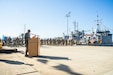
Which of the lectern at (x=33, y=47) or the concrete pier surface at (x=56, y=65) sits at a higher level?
the lectern at (x=33, y=47)

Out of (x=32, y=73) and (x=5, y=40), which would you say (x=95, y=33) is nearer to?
(x=5, y=40)

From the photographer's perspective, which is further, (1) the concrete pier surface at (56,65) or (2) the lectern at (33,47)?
(2) the lectern at (33,47)

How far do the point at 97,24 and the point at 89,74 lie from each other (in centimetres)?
7480

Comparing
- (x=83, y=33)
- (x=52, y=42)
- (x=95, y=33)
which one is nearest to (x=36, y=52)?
(x=52, y=42)

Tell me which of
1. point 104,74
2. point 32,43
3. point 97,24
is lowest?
point 104,74

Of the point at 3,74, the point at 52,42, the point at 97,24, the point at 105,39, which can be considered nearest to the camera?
the point at 3,74

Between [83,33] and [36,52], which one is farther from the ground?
[83,33]

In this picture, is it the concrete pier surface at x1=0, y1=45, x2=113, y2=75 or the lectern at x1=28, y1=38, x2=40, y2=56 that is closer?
the concrete pier surface at x1=0, y1=45, x2=113, y2=75

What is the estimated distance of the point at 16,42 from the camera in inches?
1143

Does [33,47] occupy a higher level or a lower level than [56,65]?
higher

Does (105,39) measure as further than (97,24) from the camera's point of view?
No

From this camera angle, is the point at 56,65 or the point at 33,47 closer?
the point at 56,65

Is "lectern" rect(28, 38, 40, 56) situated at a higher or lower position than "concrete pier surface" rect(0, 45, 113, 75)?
higher

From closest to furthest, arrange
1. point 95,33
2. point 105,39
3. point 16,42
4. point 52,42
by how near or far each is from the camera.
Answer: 1. point 16,42
2. point 52,42
3. point 105,39
4. point 95,33
